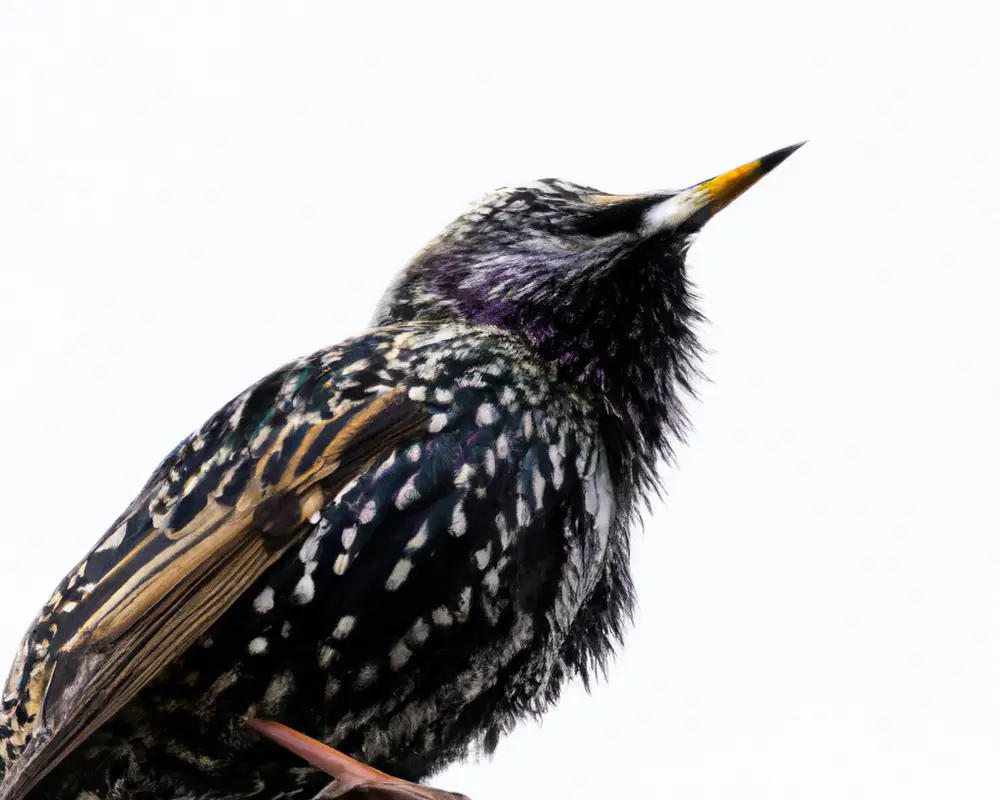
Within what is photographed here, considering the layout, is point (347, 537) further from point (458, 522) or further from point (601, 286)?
point (601, 286)

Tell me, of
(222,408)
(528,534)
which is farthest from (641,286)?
(222,408)

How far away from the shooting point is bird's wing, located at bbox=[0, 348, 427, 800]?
2.79 m

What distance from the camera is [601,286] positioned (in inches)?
137

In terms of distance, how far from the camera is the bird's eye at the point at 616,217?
353 centimetres

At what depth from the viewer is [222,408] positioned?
3.38 meters

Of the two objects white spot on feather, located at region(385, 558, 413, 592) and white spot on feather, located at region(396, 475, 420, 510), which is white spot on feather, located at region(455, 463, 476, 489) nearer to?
white spot on feather, located at region(396, 475, 420, 510)

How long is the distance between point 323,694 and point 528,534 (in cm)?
62

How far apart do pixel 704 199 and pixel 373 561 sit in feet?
4.51

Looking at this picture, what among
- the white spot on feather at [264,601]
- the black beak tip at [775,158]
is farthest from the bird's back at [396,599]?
the black beak tip at [775,158]

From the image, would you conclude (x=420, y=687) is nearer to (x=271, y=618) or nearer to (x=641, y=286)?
(x=271, y=618)

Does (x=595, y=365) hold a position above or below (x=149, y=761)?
above

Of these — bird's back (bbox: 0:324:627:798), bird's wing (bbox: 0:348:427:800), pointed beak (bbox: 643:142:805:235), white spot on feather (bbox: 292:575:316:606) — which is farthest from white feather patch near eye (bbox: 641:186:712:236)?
white spot on feather (bbox: 292:575:316:606)

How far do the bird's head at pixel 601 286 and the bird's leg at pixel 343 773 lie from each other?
1145 millimetres

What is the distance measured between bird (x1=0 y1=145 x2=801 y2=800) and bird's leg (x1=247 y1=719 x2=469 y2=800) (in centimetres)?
6
